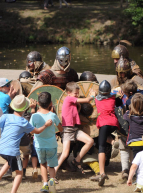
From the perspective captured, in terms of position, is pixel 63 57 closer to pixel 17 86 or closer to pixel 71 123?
pixel 17 86

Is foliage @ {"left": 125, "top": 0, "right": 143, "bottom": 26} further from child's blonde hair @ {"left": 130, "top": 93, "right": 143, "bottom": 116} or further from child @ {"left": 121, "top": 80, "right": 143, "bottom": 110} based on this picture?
child's blonde hair @ {"left": 130, "top": 93, "right": 143, "bottom": 116}

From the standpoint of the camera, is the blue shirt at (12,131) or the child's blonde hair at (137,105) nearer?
the blue shirt at (12,131)

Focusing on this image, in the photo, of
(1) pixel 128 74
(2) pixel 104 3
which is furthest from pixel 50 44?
(1) pixel 128 74

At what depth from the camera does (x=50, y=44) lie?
2848 centimetres

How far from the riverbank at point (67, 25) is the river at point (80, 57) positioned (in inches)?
56.1

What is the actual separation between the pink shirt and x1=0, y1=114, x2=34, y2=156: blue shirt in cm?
89

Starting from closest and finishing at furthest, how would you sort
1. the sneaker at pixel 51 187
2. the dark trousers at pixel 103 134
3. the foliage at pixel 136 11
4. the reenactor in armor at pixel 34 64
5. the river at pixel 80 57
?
the sneaker at pixel 51 187
the dark trousers at pixel 103 134
the reenactor in armor at pixel 34 64
the river at pixel 80 57
the foliage at pixel 136 11

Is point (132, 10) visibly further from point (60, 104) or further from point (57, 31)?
point (60, 104)

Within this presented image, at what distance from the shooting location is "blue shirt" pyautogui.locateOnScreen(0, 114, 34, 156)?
168 inches

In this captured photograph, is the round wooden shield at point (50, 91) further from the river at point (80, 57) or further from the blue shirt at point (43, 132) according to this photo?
the river at point (80, 57)

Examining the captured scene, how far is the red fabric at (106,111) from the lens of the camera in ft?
16.6

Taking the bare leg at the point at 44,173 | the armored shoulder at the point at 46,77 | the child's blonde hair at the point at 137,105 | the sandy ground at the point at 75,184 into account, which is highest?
the armored shoulder at the point at 46,77

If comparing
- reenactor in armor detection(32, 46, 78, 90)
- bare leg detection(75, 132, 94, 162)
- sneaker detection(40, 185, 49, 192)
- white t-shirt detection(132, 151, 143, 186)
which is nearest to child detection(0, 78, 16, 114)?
reenactor in armor detection(32, 46, 78, 90)

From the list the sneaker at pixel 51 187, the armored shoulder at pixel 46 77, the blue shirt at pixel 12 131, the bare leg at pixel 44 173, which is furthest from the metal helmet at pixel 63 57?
the sneaker at pixel 51 187
